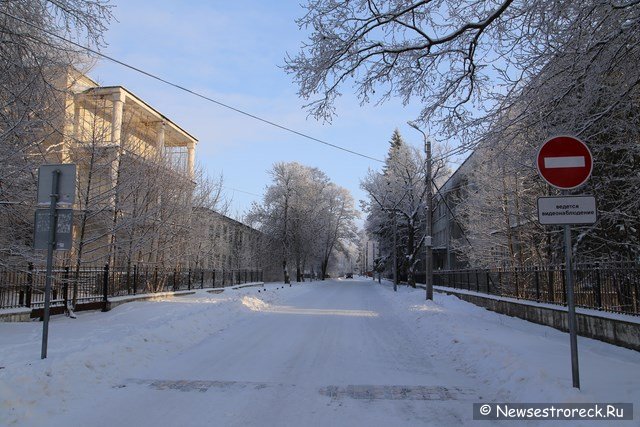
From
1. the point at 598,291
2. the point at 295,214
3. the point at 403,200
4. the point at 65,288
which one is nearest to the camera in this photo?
the point at 598,291

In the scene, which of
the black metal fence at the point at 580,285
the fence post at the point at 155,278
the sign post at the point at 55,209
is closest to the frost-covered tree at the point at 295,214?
the fence post at the point at 155,278

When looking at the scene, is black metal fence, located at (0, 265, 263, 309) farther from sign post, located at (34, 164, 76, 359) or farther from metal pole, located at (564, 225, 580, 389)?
metal pole, located at (564, 225, 580, 389)

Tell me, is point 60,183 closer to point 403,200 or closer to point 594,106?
point 594,106

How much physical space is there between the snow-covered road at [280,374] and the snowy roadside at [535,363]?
27mm

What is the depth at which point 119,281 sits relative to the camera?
18.9 metres

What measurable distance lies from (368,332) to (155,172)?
46.3ft

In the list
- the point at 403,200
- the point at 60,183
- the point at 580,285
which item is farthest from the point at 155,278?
the point at 403,200

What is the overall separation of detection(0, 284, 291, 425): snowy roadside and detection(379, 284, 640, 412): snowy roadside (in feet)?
17.5

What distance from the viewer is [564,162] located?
5.85m

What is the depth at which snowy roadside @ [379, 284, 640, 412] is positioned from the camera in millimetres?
5695

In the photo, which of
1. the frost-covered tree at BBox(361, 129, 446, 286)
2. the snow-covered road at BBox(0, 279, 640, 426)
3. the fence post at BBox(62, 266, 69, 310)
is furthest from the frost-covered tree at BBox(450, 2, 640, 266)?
the frost-covered tree at BBox(361, 129, 446, 286)

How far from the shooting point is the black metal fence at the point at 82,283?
12.5 m

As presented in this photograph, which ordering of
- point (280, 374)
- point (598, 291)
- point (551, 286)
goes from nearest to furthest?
point (280, 374)
point (598, 291)
point (551, 286)

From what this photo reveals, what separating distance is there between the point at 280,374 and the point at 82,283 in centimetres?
1066
